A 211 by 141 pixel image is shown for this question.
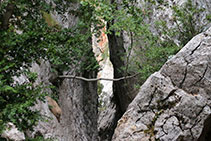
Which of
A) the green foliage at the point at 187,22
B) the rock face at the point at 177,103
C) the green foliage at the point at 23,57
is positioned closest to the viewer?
the green foliage at the point at 23,57

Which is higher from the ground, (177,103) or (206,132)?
(177,103)

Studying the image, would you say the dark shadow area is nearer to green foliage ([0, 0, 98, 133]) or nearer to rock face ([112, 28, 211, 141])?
rock face ([112, 28, 211, 141])

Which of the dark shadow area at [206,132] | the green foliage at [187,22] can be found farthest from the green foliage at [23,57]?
the green foliage at [187,22]

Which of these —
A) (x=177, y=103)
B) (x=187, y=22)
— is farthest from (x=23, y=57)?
(x=187, y=22)

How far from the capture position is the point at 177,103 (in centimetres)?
510

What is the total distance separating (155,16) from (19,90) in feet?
33.7

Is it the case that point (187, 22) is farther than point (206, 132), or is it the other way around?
point (187, 22)

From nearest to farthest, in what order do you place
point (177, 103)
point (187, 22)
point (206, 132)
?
1. point (177, 103)
2. point (206, 132)
3. point (187, 22)

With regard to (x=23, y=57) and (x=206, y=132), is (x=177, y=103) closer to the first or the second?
(x=206, y=132)

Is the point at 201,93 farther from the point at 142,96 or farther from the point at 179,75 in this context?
the point at 142,96

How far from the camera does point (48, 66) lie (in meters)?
8.12

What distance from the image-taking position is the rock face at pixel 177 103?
16.2 ft

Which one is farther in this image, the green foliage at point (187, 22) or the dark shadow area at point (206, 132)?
the green foliage at point (187, 22)

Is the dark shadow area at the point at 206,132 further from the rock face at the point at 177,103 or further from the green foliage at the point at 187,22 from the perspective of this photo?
the green foliage at the point at 187,22
